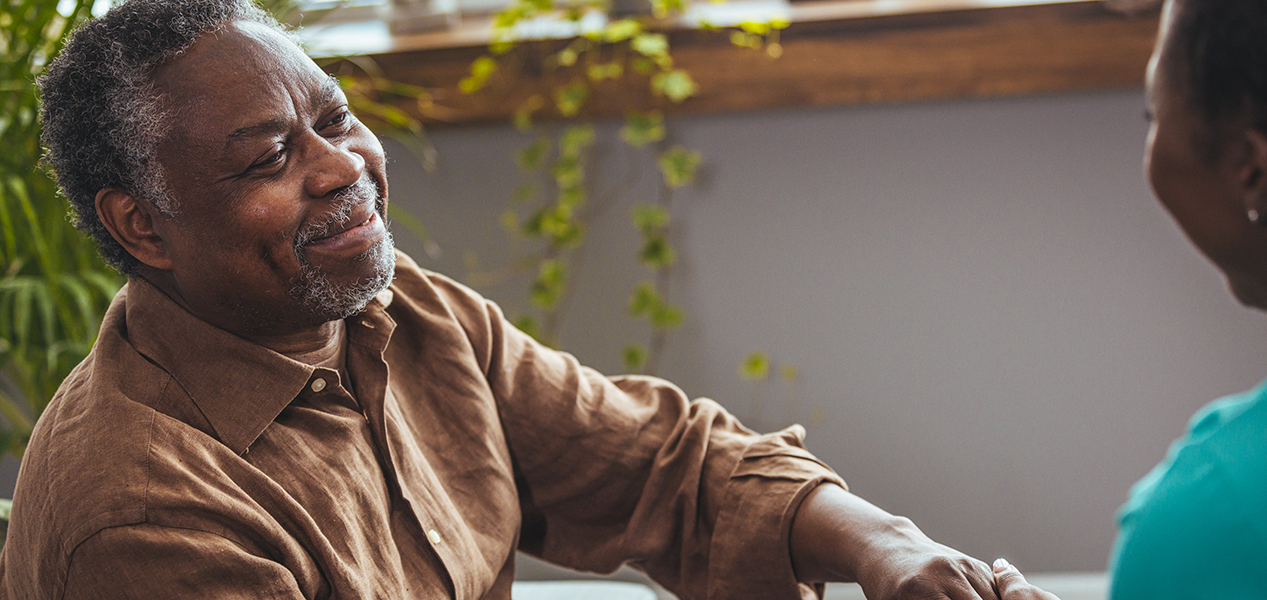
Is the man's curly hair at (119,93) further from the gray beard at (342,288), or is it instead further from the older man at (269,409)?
the gray beard at (342,288)

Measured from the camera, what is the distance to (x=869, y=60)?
6.09 feet

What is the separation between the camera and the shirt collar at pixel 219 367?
92cm

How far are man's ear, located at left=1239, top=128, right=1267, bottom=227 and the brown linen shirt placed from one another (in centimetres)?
59

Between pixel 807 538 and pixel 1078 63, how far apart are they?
3.81 ft

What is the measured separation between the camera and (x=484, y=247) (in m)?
2.13

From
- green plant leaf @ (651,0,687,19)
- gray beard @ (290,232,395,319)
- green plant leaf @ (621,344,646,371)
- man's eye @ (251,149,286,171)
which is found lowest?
green plant leaf @ (621,344,646,371)

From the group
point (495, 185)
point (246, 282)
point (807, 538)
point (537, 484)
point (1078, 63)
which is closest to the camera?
point (246, 282)

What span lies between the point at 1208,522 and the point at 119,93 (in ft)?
2.97

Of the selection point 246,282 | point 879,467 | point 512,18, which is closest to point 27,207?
point 246,282

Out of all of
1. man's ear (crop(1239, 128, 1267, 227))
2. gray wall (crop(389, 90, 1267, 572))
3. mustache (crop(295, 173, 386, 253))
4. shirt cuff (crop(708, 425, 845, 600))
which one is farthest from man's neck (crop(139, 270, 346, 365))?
gray wall (crop(389, 90, 1267, 572))

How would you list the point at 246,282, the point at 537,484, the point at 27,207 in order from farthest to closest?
the point at 27,207 → the point at 537,484 → the point at 246,282

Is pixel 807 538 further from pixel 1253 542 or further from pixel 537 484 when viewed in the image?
pixel 1253 542

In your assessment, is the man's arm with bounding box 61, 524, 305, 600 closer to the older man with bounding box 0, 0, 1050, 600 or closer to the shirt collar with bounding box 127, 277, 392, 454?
the older man with bounding box 0, 0, 1050, 600

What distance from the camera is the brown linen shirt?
2.76 ft
